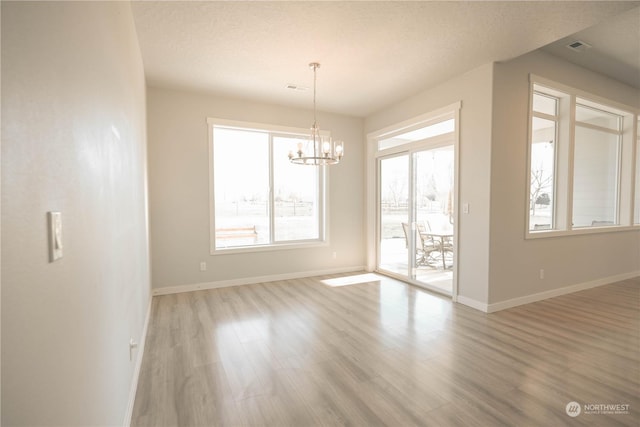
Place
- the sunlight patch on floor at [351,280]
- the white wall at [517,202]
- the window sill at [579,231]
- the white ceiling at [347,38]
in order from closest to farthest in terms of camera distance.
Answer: the white ceiling at [347,38], the white wall at [517,202], the window sill at [579,231], the sunlight patch on floor at [351,280]

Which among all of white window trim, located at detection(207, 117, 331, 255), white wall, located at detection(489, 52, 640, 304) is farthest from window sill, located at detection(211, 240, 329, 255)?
white wall, located at detection(489, 52, 640, 304)

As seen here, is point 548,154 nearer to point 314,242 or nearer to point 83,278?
point 314,242

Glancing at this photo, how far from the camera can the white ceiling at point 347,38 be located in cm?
253

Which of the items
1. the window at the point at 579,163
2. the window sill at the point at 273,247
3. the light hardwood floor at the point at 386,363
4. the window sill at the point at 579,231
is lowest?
the light hardwood floor at the point at 386,363

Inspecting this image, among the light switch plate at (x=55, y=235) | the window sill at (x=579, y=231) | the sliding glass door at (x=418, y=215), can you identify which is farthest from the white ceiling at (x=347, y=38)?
the light switch plate at (x=55, y=235)

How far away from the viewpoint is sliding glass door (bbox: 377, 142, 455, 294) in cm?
433

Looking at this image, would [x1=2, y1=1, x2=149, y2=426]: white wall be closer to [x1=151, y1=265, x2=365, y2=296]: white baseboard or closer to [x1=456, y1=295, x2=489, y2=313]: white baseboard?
[x1=151, y1=265, x2=365, y2=296]: white baseboard

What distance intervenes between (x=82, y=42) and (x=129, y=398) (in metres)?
1.95

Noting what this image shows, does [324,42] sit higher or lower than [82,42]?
higher

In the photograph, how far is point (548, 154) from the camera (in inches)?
167

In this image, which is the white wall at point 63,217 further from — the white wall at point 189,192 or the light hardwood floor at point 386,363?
the white wall at point 189,192

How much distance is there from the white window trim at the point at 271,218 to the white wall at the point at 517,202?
9.05 feet

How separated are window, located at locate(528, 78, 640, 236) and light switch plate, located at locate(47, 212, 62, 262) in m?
4.50

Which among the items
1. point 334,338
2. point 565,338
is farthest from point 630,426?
point 334,338
